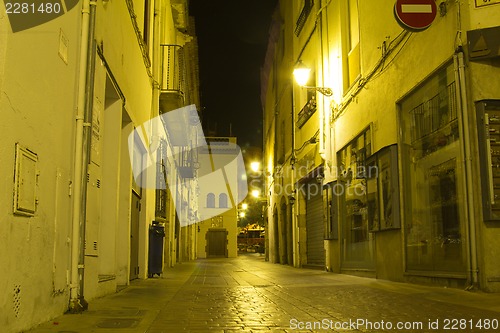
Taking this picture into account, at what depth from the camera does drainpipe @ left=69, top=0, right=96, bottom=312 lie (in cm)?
552

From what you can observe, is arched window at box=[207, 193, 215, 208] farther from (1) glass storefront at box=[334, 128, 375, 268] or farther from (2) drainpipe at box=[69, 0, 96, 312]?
(2) drainpipe at box=[69, 0, 96, 312]

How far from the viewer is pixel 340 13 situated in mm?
13625

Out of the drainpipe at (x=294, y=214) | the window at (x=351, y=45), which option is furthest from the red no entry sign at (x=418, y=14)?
the drainpipe at (x=294, y=214)

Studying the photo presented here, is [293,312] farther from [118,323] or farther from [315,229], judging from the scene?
Answer: [315,229]

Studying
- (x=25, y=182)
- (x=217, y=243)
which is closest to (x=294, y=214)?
(x=25, y=182)

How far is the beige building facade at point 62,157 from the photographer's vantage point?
4.02 metres

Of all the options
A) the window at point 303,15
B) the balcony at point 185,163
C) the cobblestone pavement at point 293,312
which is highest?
the window at point 303,15

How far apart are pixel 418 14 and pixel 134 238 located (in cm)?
682

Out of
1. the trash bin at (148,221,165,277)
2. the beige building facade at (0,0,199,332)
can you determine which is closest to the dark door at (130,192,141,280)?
the trash bin at (148,221,165,277)

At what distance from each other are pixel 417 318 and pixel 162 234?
8.25m

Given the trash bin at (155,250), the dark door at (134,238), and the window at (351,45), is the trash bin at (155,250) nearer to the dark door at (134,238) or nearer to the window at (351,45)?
the dark door at (134,238)

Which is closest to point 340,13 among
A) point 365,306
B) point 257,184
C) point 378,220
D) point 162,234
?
point 378,220

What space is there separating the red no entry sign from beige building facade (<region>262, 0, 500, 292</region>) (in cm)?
5

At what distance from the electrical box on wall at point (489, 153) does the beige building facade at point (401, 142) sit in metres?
0.01
